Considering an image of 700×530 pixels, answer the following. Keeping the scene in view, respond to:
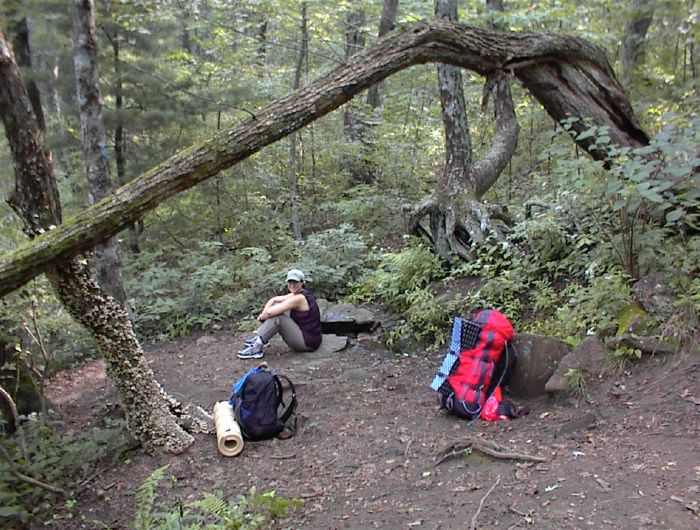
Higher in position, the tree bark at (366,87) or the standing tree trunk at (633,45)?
the standing tree trunk at (633,45)

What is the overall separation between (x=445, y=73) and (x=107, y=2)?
634 centimetres

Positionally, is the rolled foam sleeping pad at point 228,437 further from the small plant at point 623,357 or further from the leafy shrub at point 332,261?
the leafy shrub at point 332,261

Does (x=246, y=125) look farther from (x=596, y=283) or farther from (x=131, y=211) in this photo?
(x=596, y=283)

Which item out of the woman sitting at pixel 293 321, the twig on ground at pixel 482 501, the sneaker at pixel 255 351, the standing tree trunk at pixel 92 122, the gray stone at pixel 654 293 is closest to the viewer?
the twig on ground at pixel 482 501

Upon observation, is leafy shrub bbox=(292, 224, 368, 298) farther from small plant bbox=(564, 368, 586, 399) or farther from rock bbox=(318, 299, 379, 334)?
small plant bbox=(564, 368, 586, 399)

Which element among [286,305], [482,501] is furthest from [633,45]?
[482,501]

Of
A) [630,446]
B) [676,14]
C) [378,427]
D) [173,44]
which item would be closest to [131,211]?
[378,427]

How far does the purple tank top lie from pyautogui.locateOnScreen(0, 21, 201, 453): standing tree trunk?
2359mm

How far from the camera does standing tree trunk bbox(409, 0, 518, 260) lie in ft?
26.5

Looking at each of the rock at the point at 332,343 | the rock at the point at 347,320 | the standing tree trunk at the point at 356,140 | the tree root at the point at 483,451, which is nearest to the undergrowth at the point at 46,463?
the tree root at the point at 483,451

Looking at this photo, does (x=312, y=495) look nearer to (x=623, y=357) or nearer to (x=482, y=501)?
(x=482, y=501)

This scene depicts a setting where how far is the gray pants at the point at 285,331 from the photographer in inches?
293

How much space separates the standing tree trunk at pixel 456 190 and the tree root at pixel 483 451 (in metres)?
4.13

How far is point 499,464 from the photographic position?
12.5ft
